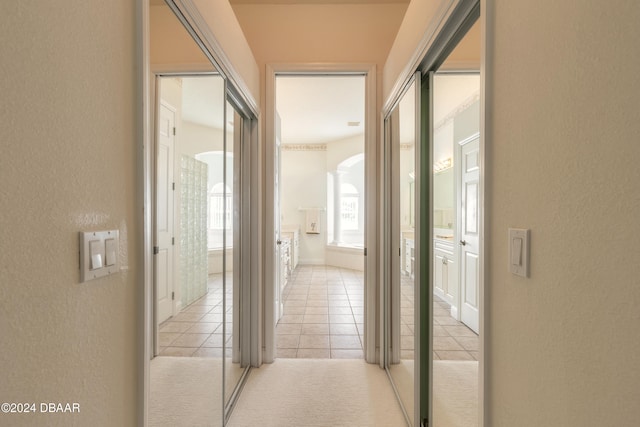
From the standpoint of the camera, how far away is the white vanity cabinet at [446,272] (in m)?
1.42

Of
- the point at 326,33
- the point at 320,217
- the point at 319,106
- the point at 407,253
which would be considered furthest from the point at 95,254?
the point at 320,217

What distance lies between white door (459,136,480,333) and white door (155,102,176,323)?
1.19 metres

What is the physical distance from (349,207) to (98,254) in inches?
303

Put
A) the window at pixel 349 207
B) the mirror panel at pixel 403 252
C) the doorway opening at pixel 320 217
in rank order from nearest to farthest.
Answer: the mirror panel at pixel 403 252 < the doorway opening at pixel 320 217 < the window at pixel 349 207

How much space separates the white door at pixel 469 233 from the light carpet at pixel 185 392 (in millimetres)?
1191

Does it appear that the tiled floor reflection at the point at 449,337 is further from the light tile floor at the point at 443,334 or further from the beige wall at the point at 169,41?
the beige wall at the point at 169,41

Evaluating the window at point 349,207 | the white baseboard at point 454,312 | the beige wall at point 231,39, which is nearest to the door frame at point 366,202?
the beige wall at point 231,39

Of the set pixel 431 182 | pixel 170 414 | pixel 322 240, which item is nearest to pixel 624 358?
pixel 431 182

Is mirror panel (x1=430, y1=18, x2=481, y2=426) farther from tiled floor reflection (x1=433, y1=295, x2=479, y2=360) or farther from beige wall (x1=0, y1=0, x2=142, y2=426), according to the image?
beige wall (x1=0, y1=0, x2=142, y2=426)

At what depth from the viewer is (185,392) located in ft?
4.26

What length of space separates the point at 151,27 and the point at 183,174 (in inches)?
21.6

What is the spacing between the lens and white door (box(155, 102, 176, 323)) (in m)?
1.08

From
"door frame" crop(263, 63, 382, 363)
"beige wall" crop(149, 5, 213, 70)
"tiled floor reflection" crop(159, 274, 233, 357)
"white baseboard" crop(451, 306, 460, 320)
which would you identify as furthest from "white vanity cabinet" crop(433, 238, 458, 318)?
"beige wall" crop(149, 5, 213, 70)

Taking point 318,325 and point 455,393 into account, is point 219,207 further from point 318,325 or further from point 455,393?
point 318,325
